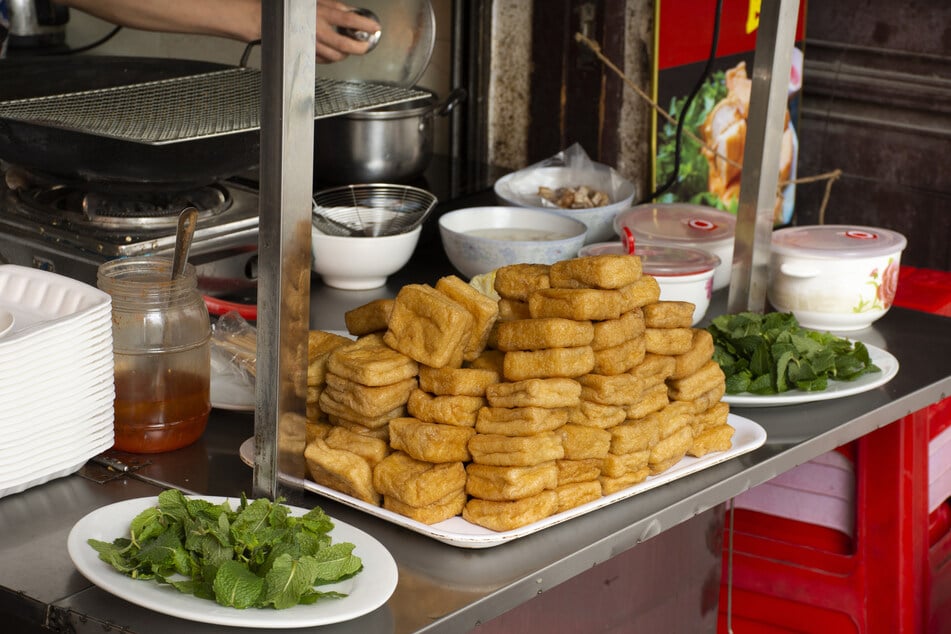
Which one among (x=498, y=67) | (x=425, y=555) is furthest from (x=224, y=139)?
(x=498, y=67)

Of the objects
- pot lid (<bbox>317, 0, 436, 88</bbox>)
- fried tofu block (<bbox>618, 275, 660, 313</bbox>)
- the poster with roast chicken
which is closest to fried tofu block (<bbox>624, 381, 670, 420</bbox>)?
fried tofu block (<bbox>618, 275, 660, 313</bbox>)

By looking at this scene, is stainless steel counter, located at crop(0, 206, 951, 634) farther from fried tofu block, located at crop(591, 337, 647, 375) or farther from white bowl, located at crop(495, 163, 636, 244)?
white bowl, located at crop(495, 163, 636, 244)

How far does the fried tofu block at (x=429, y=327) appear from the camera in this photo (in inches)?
57.2

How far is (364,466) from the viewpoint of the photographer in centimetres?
145

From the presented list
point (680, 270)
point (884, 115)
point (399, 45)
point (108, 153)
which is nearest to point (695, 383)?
point (680, 270)

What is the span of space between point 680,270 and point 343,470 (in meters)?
0.86

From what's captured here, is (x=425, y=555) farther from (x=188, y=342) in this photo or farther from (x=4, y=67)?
(x=4, y=67)

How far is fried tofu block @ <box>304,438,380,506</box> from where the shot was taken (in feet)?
4.72

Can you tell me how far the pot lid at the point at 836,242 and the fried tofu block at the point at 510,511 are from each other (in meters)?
0.95

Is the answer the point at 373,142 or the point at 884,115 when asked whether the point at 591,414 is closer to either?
the point at 373,142

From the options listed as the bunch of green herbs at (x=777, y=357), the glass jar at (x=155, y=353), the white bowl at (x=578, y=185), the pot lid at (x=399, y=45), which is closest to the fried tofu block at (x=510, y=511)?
the glass jar at (x=155, y=353)

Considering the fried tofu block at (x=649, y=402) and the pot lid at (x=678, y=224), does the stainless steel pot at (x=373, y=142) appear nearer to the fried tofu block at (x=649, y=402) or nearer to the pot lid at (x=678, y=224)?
the pot lid at (x=678, y=224)

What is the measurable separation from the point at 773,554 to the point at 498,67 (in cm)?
155

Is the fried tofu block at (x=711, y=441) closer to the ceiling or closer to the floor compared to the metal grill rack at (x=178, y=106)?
closer to the floor
